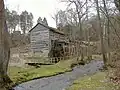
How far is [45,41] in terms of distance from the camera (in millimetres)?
50969

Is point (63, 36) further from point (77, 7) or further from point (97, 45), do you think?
point (97, 45)

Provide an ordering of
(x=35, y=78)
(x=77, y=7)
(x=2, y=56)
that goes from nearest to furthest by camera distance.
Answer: (x=2, y=56), (x=35, y=78), (x=77, y=7)

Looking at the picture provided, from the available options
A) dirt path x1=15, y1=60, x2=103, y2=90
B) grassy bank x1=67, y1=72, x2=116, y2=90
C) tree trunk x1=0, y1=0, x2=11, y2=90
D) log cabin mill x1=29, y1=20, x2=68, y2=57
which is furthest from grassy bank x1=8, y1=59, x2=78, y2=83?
log cabin mill x1=29, y1=20, x2=68, y2=57

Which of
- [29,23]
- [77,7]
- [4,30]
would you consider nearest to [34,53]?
[77,7]

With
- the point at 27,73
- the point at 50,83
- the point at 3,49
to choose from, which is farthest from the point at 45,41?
the point at 3,49

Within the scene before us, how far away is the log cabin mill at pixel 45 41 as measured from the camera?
4988 centimetres

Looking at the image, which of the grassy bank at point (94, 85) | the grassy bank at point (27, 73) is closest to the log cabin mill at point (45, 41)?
the grassy bank at point (27, 73)

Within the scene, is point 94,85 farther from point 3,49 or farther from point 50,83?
point 3,49

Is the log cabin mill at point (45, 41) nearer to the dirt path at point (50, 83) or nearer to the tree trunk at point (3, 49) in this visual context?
the dirt path at point (50, 83)

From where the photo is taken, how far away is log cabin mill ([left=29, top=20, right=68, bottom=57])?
49875 millimetres

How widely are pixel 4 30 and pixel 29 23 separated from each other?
94459 millimetres

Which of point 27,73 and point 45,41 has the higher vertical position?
point 45,41

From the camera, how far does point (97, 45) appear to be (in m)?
74.0

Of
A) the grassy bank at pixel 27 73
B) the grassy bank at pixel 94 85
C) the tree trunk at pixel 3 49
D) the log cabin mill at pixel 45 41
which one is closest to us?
the grassy bank at pixel 94 85
